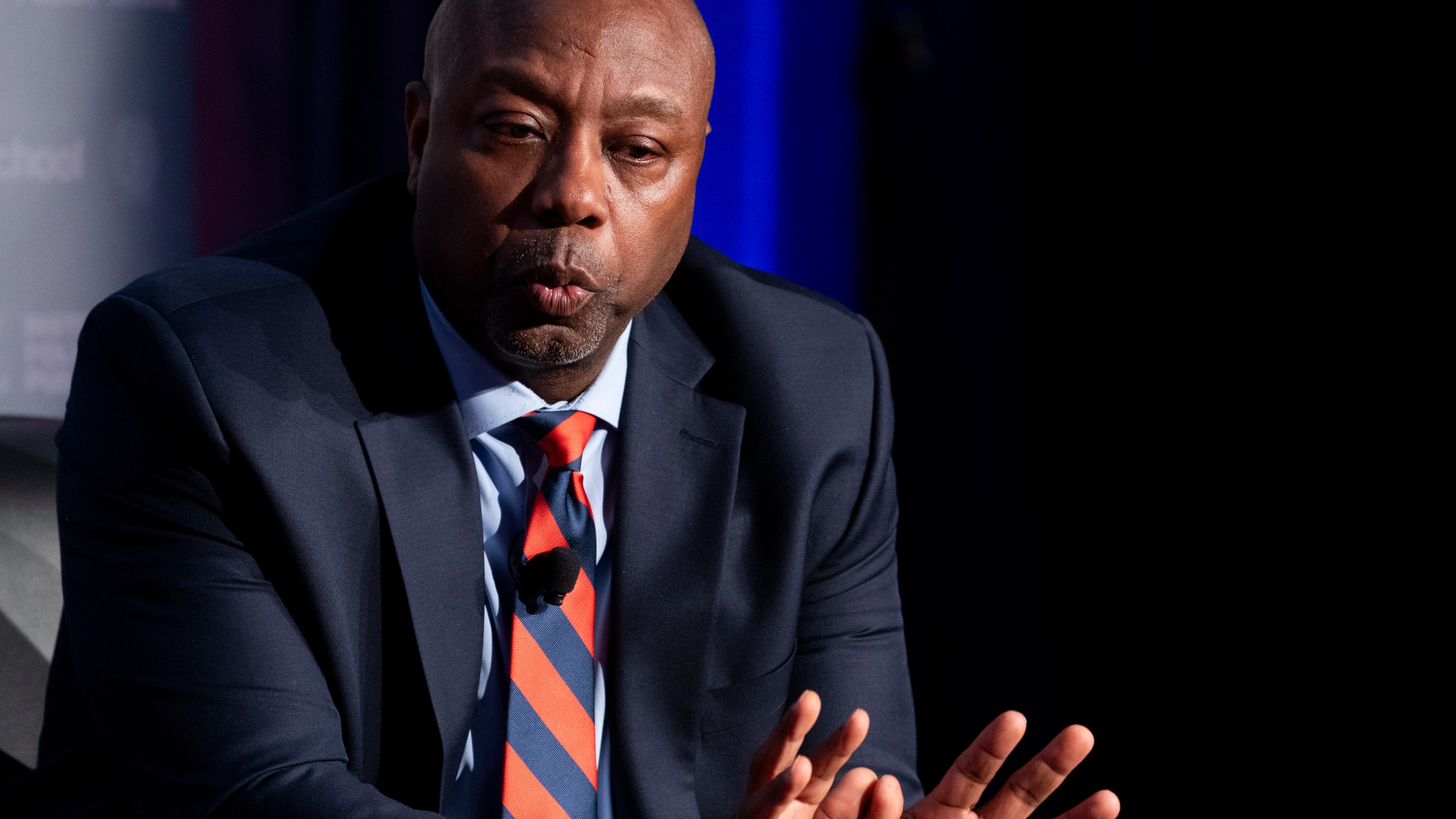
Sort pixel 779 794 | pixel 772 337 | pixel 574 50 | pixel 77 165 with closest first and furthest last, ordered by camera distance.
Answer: pixel 779 794, pixel 574 50, pixel 772 337, pixel 77 165

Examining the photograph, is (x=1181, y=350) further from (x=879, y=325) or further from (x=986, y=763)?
(x=986, y=763)

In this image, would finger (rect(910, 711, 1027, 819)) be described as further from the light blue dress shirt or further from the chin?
the chin

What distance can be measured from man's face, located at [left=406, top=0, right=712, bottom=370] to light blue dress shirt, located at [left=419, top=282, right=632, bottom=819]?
62mm

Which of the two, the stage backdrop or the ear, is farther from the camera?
the stage backdrop

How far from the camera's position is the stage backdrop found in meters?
2.30

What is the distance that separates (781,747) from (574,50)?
0.65 metres

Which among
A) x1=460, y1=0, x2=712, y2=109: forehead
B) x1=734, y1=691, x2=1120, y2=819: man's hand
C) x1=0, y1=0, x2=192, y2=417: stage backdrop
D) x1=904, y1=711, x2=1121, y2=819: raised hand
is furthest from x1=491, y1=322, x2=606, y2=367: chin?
x1=0, y1=0, x2=192, y2=417: stage backdrop

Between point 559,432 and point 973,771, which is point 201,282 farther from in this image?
point 973,771

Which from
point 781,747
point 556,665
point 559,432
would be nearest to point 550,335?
point 559,432

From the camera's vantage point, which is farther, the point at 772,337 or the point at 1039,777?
the point at 772,337

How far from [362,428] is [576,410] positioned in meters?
0.22

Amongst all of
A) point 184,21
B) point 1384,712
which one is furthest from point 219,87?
point 1384,712

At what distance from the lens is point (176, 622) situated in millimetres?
1152

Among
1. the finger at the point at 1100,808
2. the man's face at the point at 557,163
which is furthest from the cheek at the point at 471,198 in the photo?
the finger at the point at 1100,808
